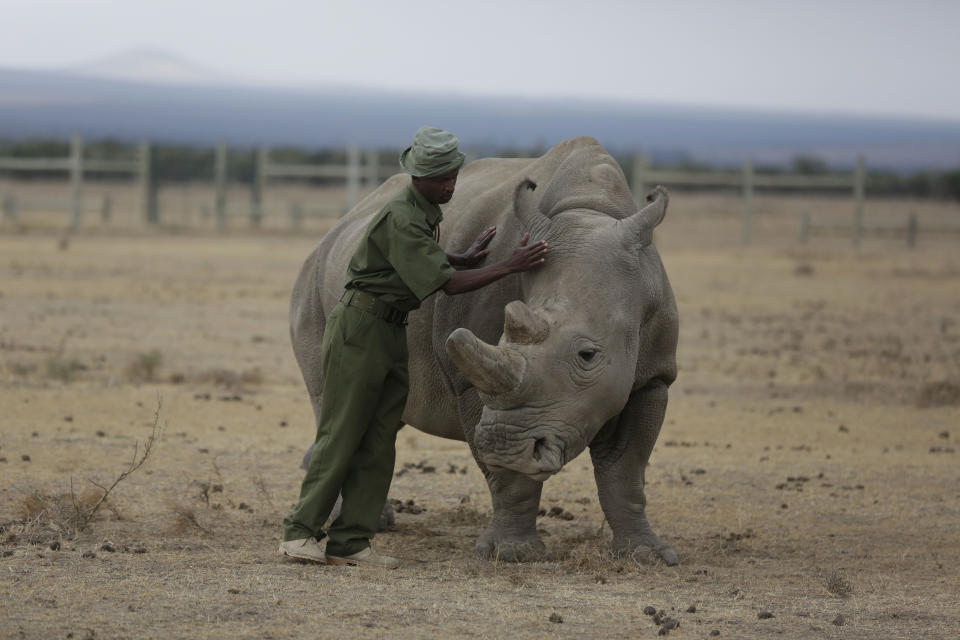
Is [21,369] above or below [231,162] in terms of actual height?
above

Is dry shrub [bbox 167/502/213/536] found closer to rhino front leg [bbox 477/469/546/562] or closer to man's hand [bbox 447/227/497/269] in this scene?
rhino front leg [bbox 477/469/546/562]

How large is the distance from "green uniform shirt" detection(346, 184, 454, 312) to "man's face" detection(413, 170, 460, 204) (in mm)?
32

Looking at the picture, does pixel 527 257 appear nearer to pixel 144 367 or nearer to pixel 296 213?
pixel 144 367

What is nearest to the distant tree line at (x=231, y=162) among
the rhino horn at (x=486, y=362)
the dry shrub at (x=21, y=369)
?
the dry shrub at (x=21, y=369)

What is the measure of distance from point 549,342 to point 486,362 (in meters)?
0.33

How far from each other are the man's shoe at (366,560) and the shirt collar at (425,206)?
1.64m

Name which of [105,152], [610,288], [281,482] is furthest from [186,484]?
[105,152]

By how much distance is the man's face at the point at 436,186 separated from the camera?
677 centimetres

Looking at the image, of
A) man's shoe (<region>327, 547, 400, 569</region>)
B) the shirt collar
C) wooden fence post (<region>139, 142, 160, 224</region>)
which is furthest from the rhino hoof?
wooden fence post (<region>139, 142, 160, 224</region>)

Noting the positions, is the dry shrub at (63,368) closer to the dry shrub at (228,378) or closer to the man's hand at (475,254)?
the dry shrub at (228,378)

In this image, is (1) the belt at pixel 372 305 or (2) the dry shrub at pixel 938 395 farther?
(2) the dry shrub at pixel 938 395

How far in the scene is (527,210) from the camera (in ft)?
22.8

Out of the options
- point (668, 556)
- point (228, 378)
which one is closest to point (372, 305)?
point (668, 556)

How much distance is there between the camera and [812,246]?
33938mm
